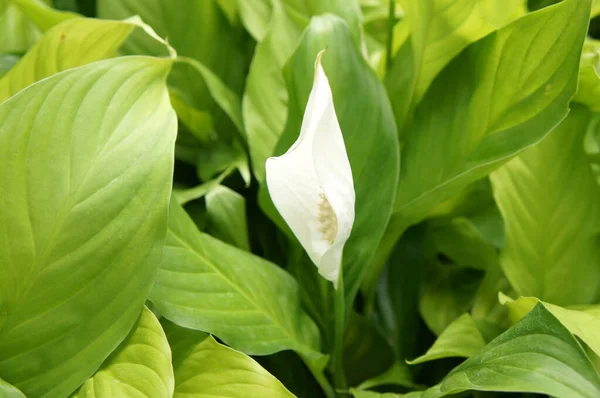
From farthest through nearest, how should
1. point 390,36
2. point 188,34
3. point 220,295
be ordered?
point 188,34 → point 390,36 → point 220,295

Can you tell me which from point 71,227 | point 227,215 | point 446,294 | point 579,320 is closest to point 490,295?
point 446,294

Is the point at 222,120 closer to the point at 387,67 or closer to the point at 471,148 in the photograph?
the point at 387,67

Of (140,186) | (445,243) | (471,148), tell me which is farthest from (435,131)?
(140,186)

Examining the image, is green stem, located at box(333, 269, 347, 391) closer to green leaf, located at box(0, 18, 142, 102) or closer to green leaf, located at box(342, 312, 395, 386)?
green leaf, located at box(342, 312, 395, 386)

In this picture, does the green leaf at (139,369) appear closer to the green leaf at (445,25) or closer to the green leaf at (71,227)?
the green leaf at (71,227)

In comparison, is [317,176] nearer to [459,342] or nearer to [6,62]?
[459,342]

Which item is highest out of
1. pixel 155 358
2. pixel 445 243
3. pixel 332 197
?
pixel 332 197

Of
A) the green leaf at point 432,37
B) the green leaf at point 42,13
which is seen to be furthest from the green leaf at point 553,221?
the green leaf at point 42,13

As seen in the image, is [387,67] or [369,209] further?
[387,67]
